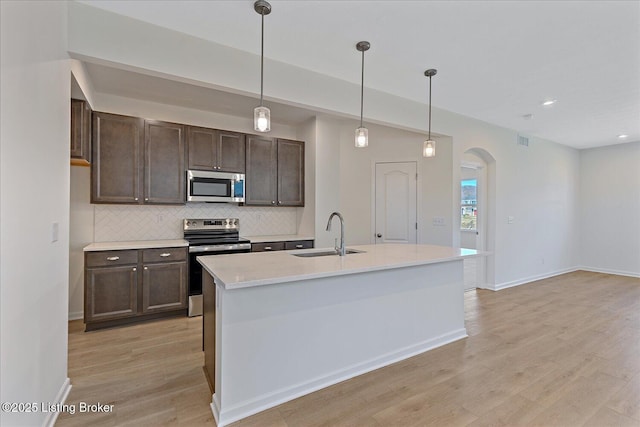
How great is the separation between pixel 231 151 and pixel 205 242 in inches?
51.2

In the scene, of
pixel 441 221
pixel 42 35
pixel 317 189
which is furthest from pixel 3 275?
pixel 441 221

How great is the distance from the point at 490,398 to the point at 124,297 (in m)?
3.61

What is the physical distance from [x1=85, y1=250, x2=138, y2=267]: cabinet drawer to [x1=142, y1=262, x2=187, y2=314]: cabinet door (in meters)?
0.18

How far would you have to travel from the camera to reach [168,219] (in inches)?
164

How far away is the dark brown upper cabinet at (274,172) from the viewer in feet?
14.7

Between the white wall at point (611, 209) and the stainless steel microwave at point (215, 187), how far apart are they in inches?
301

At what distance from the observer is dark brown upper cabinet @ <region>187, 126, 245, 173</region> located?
405 centimetres

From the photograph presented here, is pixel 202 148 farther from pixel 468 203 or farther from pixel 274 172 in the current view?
pixel 468 203

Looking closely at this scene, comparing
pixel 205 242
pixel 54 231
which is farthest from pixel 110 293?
pixel 54 231

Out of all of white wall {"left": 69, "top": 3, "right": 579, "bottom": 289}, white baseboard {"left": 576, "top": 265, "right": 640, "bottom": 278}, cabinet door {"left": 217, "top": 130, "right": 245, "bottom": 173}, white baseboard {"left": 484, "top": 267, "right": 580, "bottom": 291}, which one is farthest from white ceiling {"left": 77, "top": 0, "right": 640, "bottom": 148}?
white baseboard {"left": 576, "top": 265, "right": 640, "bottom": 278}

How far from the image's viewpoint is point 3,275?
1.35 metres

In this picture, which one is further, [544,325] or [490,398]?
[544,325]

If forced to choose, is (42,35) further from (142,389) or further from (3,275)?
(142,389)

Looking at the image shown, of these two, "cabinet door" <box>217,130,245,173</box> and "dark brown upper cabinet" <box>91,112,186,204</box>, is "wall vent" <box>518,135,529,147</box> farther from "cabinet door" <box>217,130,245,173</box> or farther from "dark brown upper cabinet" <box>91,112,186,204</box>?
"dark brown upper cabinet" <box>91,112,186,204</box>
